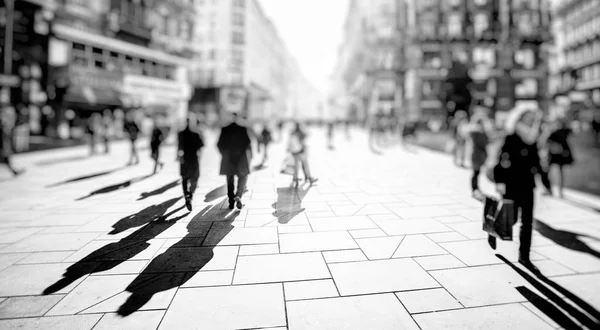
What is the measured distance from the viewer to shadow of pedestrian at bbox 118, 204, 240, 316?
296 centimetres

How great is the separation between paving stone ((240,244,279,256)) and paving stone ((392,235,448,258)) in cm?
142

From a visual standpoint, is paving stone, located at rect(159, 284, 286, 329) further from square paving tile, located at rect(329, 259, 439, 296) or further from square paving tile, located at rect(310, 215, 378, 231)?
square paving tile, located at rect(310, 215, 378, 231)

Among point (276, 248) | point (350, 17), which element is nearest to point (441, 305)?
point (276, 248)

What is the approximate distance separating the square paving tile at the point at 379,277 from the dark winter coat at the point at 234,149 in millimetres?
2839

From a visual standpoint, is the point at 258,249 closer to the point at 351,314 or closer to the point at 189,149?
the point at 351,314

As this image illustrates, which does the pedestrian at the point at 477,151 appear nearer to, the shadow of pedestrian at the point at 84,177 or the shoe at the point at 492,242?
the shoe at the point at 492,242

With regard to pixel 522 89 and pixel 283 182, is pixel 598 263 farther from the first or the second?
pixel 522 89

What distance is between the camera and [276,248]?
404cm

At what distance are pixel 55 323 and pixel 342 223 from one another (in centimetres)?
356

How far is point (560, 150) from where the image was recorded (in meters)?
7.44

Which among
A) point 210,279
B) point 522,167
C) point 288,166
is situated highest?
point 522,167

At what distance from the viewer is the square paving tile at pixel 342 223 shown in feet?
15.9

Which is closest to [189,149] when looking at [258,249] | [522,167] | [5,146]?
A: [258,249]

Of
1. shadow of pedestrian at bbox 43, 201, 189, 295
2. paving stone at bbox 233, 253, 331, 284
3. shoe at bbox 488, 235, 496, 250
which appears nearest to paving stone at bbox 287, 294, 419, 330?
paving stone at bbox 233, 253, 331, 284
